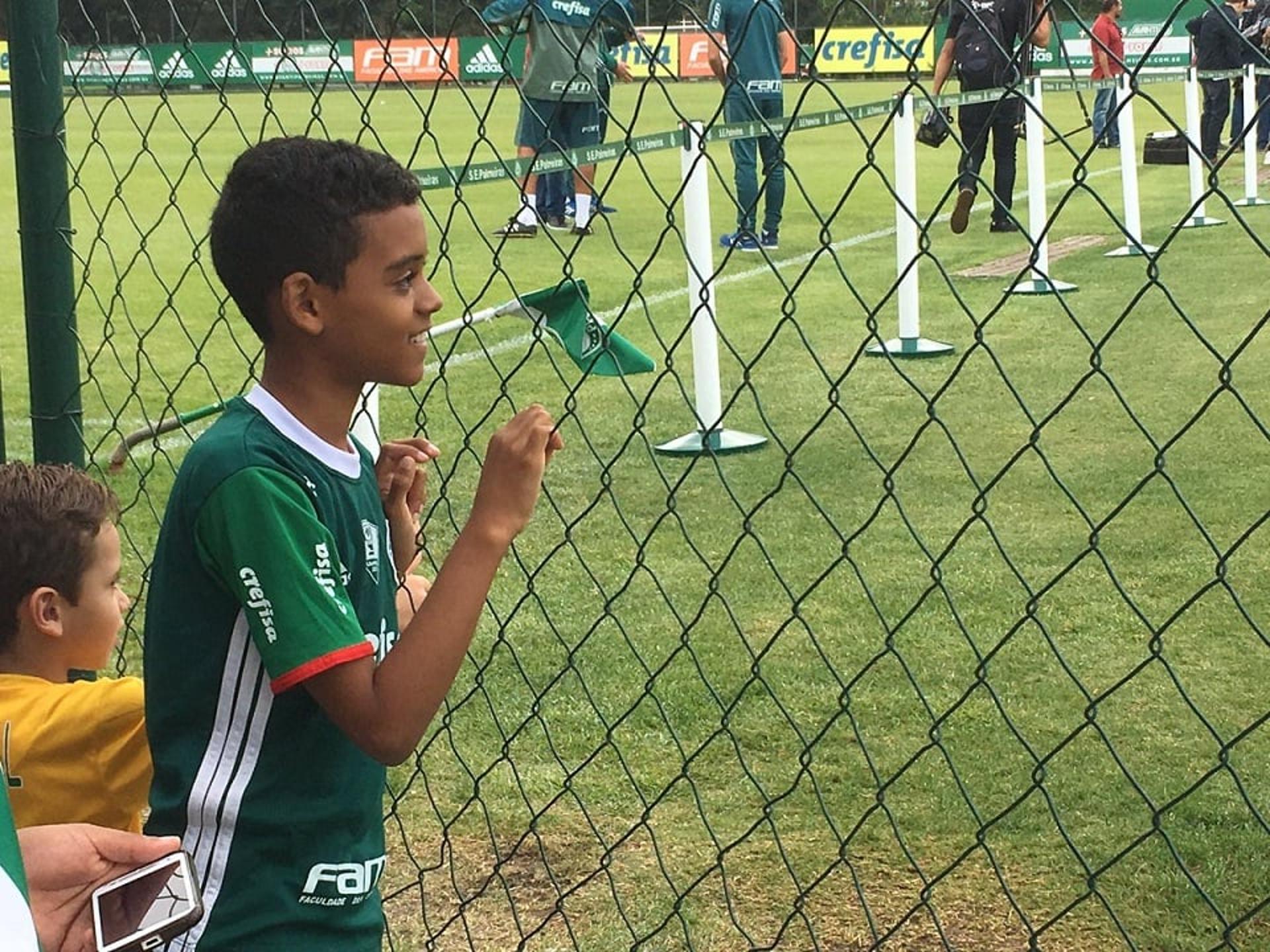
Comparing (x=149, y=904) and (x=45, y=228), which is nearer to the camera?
(x=149, y=904)

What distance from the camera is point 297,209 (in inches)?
77.1

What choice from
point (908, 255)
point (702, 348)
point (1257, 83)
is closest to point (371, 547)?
point (702, 348)

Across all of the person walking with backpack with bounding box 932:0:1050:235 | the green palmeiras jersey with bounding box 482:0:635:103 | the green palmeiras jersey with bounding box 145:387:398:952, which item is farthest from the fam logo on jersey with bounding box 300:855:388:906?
the person walking with backpack with bounding box 932:0:1050:235

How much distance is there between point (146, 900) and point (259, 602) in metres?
0.35

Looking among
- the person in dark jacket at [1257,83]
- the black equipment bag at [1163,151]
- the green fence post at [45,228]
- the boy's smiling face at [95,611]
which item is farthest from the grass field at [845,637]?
the black equipment bag at [1163,151]

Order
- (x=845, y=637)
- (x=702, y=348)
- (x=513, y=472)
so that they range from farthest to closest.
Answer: (x=702, y=348) < (x=845, y=637) < (x=513, y=472)

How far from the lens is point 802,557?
5.09 metres

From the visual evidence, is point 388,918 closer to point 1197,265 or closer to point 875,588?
point 875,588

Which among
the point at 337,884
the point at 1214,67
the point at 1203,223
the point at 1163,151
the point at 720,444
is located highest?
the point at 337,884

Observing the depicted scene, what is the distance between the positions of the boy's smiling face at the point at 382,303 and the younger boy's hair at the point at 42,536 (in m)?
0.67

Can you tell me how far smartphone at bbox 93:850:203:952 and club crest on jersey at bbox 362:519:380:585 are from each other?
409 millimetres

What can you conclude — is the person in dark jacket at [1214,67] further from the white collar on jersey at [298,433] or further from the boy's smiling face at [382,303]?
the white collar on jersey at [298,433]

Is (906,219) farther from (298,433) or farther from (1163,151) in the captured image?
(1163,151)

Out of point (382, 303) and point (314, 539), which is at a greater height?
point (382, 303)
